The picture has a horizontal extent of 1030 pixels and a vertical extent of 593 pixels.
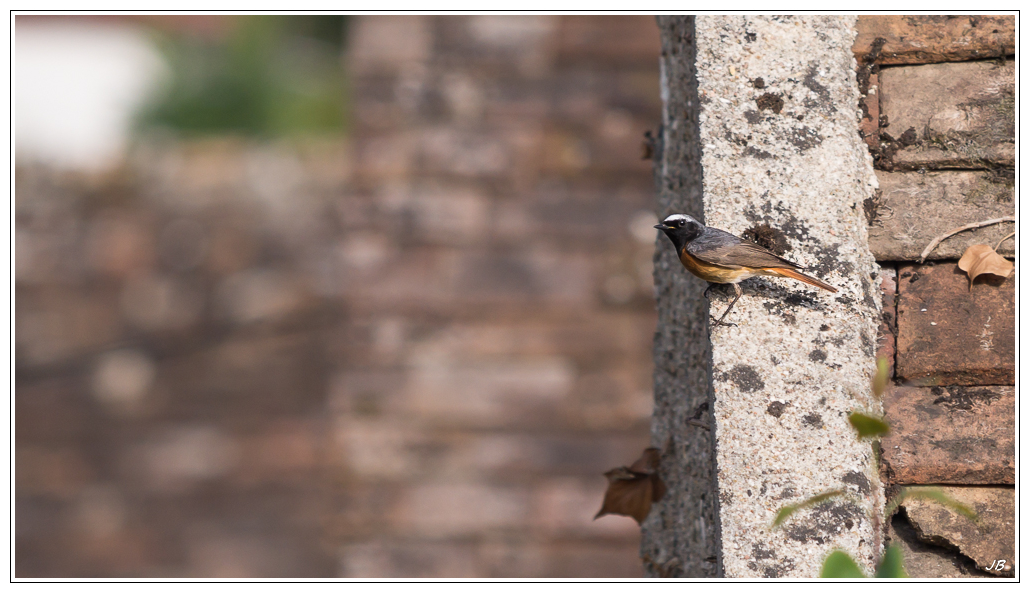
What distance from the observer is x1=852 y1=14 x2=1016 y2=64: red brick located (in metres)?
2.07

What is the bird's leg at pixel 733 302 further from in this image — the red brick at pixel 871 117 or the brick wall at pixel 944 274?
the red brick at pixel 871 117

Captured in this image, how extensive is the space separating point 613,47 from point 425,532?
3.71 m

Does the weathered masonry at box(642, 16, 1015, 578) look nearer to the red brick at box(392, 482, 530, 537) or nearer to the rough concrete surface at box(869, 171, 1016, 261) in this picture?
the rough concrete surface at box(869, 171, 1016, 261)

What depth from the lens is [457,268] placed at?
17.7 feet

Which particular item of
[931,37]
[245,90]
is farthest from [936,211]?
[245,90]

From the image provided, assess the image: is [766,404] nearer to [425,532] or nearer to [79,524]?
[425,532]

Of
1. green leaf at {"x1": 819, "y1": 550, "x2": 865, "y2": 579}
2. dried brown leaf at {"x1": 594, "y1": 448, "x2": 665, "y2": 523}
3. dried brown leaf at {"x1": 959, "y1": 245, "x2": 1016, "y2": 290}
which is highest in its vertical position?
dried brown leaf at {"x1": 959, "y1": 245, "x2": 1016, "y2": 290}

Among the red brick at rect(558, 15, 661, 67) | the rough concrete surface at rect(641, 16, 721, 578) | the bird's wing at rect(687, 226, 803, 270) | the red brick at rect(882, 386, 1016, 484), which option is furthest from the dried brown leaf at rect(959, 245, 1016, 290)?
the red brick at rect(558, 15, 661, 67)

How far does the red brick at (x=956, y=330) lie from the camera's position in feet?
6.18

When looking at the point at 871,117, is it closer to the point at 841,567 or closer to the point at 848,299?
the point at 848,299

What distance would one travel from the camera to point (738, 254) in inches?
73.5
